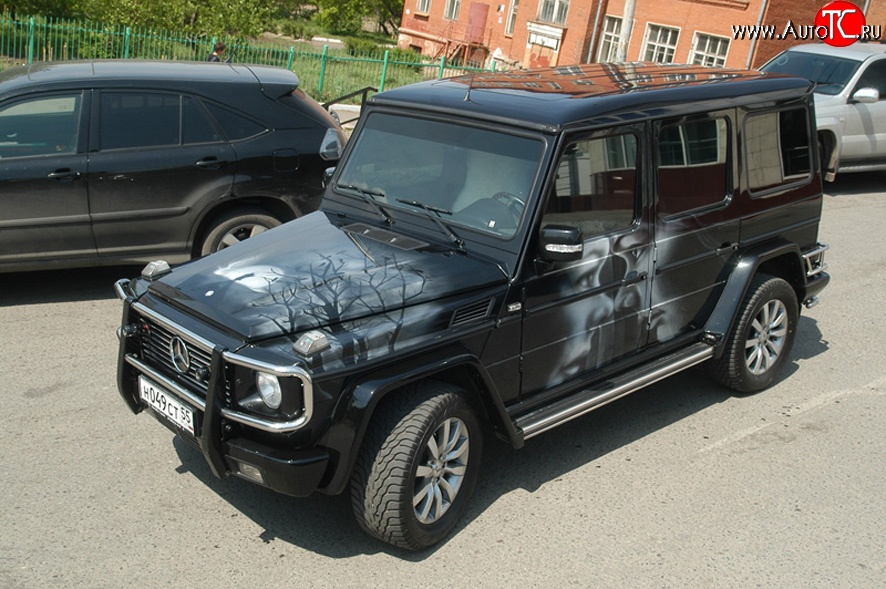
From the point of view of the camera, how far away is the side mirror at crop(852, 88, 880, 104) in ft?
39.7

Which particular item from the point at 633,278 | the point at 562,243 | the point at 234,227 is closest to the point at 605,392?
the point at 633,278

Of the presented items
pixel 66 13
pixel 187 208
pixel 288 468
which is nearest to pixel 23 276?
pixel 187 208

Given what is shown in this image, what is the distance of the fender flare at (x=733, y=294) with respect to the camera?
571 cm

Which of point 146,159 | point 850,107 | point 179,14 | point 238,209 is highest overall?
point 850,107

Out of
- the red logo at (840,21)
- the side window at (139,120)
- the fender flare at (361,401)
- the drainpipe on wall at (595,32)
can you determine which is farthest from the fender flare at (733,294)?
the drainpipe on wall at (595,32)

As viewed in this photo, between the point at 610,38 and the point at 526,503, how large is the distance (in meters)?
27.0

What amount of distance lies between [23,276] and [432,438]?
5200 mm

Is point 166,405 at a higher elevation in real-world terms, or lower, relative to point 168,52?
lower

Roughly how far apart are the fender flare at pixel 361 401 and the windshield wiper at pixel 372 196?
1.09 metres

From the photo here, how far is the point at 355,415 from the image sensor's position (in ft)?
12.8

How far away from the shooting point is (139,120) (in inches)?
287

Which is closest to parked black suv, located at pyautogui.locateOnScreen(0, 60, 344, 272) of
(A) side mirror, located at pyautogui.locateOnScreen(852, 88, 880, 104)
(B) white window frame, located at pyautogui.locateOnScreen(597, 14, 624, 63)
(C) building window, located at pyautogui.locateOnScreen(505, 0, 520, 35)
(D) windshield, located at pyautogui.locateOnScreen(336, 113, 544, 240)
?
(D) windshield, located at pyautogui.locateOnScreen(336, 113, 544, 240)

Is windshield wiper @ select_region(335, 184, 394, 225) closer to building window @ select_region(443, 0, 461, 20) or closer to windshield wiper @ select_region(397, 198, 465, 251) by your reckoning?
windshield wiper @ select_region(397, 198, 465, 251)

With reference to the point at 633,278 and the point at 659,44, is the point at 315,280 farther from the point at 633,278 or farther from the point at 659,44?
the point at 659,44
